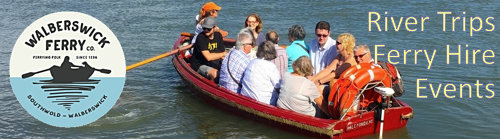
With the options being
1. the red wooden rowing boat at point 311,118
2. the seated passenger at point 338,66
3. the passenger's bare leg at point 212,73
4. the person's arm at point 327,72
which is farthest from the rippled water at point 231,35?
the person's arm at point 327,72

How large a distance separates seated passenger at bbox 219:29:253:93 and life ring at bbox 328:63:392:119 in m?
1.43

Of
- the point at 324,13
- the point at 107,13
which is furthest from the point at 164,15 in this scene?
the point at 324,13

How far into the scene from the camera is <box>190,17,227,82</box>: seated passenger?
31.2 ft

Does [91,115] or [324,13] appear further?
[324,13]

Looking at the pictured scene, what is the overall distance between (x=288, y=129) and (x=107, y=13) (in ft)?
38.1

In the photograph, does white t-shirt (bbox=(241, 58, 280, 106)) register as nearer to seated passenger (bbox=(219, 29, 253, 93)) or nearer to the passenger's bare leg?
seated passenger (bbox=(219, 29, 253, 93))

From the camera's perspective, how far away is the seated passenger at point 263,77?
7898 mm

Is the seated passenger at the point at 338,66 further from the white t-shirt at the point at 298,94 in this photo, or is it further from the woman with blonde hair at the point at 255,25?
the woman with blonde hair at the point at 255,25

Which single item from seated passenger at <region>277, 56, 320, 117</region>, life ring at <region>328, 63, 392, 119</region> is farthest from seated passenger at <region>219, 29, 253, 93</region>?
life ring at <region>328, 63, 392, 119</region>

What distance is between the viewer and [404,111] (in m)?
7.91

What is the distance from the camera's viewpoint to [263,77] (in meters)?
8.04

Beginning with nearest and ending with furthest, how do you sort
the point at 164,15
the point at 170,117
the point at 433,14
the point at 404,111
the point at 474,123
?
the point at 404,111
the point at 474,123
the point at 170,117
the point at 433,14
the point at 164,15

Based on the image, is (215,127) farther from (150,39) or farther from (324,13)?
(324,13)

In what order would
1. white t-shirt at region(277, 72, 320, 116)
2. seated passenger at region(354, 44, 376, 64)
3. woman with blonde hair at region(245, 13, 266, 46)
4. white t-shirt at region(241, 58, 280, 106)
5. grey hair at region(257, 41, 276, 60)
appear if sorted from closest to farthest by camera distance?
1. white t-shirt at region(277, 72, 320, 116)
2. seated passenger at region(354, 44, 376, 64)
3. grey hair at region(257, 41, 276, 60)
4. white t-shirt at region(241, 58, 280, 106)
5. woman with blonde hair at region(245, 13, 266, 46)
